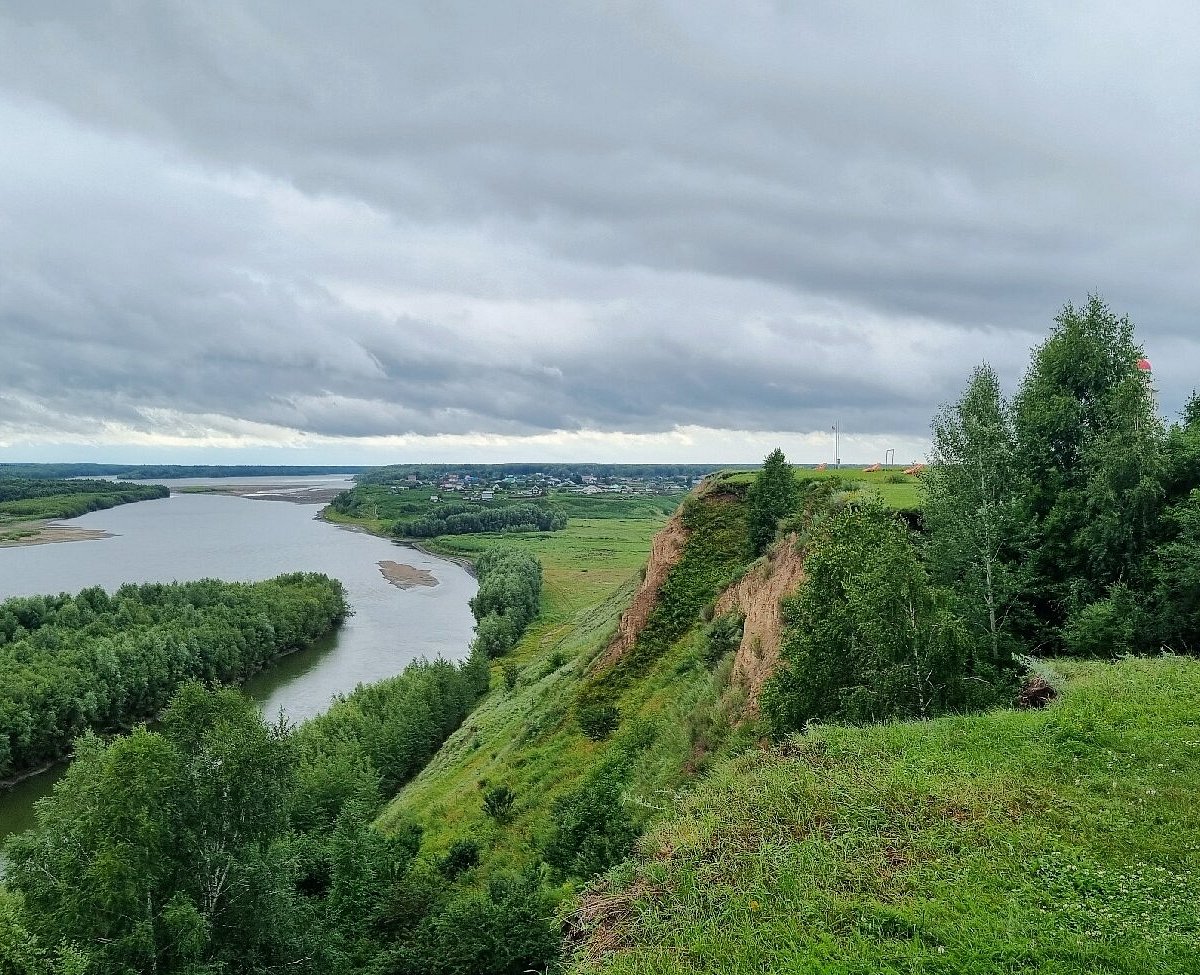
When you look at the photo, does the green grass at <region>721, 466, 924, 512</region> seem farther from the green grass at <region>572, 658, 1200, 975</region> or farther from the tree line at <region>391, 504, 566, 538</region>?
the tree line at <region>391, 504, 566, 538</region>

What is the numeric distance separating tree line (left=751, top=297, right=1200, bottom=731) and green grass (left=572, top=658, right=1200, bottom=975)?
203cm

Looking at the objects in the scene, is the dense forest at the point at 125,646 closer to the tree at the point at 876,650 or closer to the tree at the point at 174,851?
the tree at the point at 174,851

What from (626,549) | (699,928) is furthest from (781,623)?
(626,549)

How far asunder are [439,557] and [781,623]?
114578 millimetres

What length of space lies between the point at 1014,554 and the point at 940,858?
1422cm

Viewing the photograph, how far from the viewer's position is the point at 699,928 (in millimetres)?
7570

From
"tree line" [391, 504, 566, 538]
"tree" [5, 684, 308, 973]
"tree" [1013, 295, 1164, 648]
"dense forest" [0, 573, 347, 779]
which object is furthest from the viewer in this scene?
"tree line" [391, 504, 566, 538]

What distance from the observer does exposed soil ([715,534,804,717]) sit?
718 inches

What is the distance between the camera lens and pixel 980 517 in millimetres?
19000

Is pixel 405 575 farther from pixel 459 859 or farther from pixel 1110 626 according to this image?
pixel 1110 626

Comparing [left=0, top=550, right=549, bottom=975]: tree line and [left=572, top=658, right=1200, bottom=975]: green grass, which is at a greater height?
[left=572, top=658, right=1200, bottom=975]: green grass

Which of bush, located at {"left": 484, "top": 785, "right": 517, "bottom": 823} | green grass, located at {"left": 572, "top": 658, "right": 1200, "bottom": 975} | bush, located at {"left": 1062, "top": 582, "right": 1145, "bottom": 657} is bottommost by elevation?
bush, located at {"left": 484, "top": 785, "right": 517, "bottom": 823}

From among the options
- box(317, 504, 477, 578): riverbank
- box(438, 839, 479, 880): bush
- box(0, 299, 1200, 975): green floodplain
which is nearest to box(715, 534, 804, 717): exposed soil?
box(0, 299, 1200, 975): green floodplain

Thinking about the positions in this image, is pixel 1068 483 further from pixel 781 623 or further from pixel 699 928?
pixel 699 928
